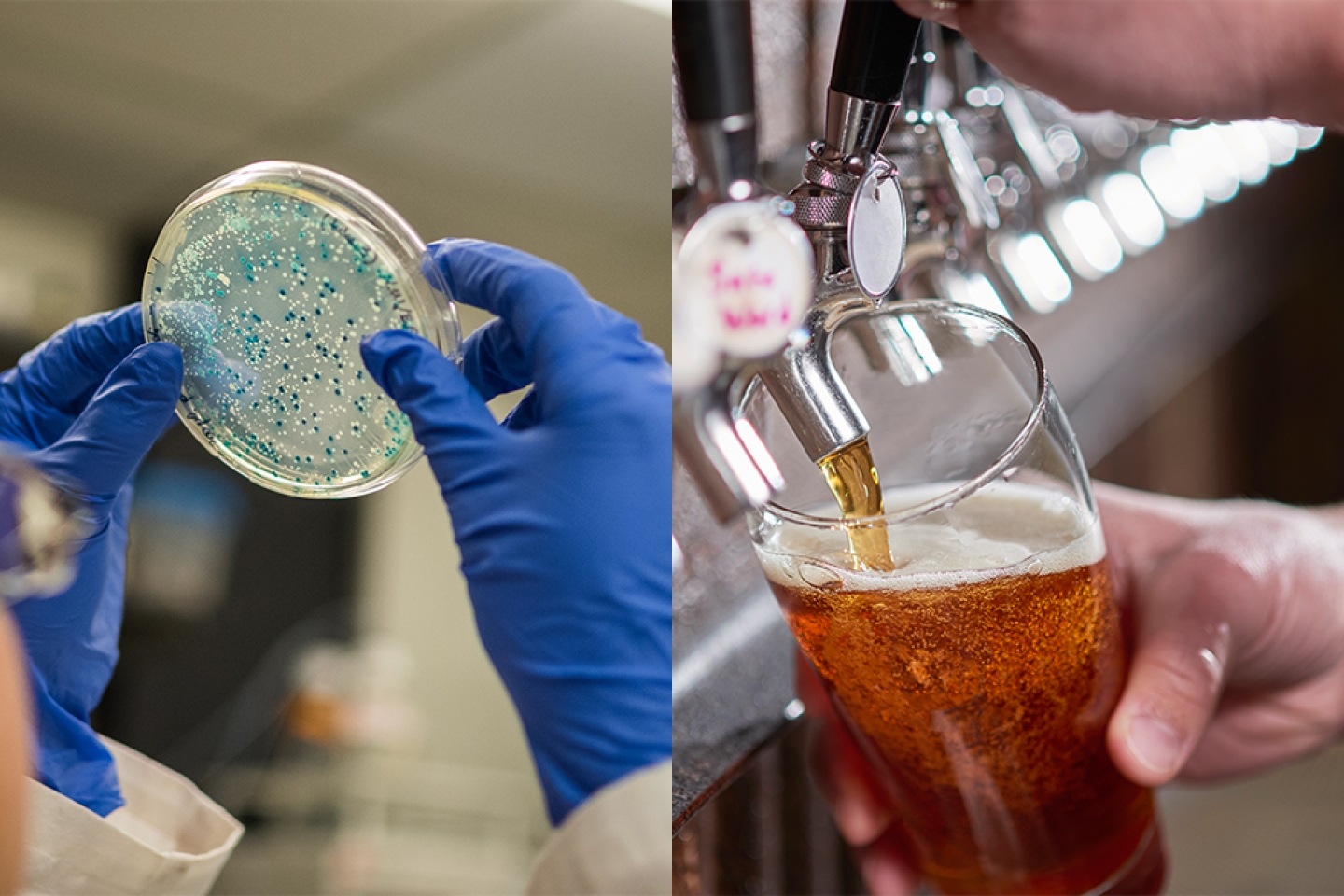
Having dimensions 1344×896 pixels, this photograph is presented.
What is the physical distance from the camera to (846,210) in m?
0.38

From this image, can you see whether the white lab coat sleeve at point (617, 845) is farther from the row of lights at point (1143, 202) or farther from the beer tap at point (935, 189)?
the row of lights at point (1143, 202)

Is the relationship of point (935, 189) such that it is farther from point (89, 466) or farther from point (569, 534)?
point (89, 466)

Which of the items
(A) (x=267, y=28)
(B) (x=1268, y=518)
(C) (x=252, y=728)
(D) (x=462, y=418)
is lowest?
(B) (x=1268, y=518)

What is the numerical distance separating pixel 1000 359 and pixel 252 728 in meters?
0.37

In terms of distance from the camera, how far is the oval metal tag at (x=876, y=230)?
378 millimetres

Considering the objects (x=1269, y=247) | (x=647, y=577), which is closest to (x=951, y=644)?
(x=647, y=577)

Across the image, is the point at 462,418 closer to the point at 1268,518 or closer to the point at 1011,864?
the point at 1011,864

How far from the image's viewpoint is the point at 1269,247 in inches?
65.7

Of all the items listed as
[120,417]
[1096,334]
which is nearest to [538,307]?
[120,417]

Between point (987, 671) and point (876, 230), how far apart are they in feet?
0.55

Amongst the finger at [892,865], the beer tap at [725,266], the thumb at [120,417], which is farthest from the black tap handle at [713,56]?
the finger at [892,865]

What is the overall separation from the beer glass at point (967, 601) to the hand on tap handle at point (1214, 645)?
5cm

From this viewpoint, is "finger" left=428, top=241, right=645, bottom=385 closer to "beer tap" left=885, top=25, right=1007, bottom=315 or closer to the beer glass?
the beer glass

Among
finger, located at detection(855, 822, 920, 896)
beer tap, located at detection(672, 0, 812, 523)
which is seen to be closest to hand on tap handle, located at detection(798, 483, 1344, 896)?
finger, located at detection(855, 822, 920, 896)
